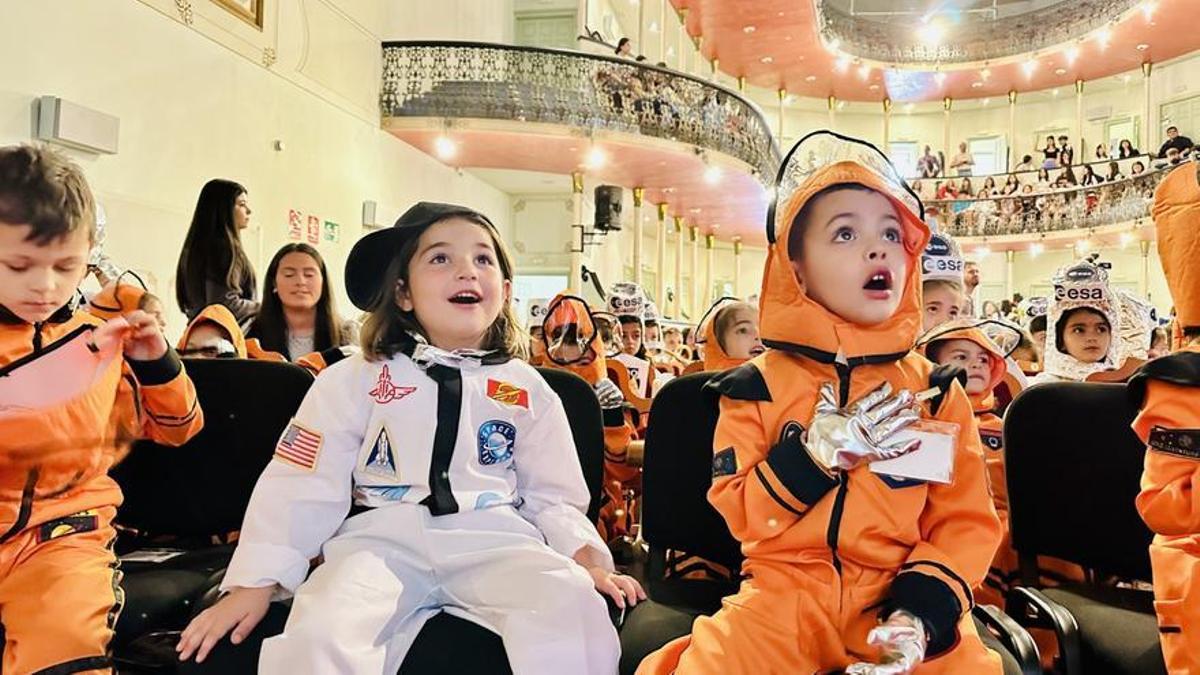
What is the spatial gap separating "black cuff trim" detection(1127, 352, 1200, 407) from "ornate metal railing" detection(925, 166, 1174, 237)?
664 inches

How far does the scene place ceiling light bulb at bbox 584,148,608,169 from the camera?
39.2 ft

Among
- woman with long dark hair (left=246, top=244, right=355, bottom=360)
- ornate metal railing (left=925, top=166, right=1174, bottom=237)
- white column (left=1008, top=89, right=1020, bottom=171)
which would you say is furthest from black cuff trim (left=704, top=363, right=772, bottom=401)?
white column (left=1008, top=89, right=1020, bottom=171)

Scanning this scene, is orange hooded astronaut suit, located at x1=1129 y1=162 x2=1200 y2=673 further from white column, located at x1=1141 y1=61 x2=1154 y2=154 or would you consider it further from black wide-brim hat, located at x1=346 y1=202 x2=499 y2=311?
white column, located at x1=1141 y1=61 x2=1154 y2=154

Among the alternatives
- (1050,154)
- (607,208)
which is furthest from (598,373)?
(1050,154)

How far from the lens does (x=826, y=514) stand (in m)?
1.54

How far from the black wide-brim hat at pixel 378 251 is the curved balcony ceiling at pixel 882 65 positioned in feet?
53.5

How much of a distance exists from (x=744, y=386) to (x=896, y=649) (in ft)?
1.90

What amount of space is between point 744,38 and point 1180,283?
18313 mm

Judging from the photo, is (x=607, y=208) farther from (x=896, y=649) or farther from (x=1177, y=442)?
(x=896, y=649)

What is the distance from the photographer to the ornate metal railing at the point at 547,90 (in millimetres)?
10289

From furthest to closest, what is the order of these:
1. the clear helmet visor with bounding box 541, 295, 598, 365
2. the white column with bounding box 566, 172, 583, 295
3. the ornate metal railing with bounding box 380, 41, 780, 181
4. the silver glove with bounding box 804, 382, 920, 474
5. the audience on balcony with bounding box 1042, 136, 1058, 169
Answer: the audience on balcony with bounding box 1042, 136, 1058, 169 < the white column with bounding box 566, 172, 583, 295 < the ornate metal railing with bounding box 380, 41, 780, 181 < the clear helmet visor with bounding box 541, 295, 598, 365 < the silver glove with bounding box 804, 382, 920, 474

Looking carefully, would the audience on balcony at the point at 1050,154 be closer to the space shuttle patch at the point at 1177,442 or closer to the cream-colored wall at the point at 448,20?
the cream-colored wall at the point at 448,20

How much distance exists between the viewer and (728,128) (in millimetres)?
13711

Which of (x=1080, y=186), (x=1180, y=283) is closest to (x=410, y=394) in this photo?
(x=1180, y=283)
